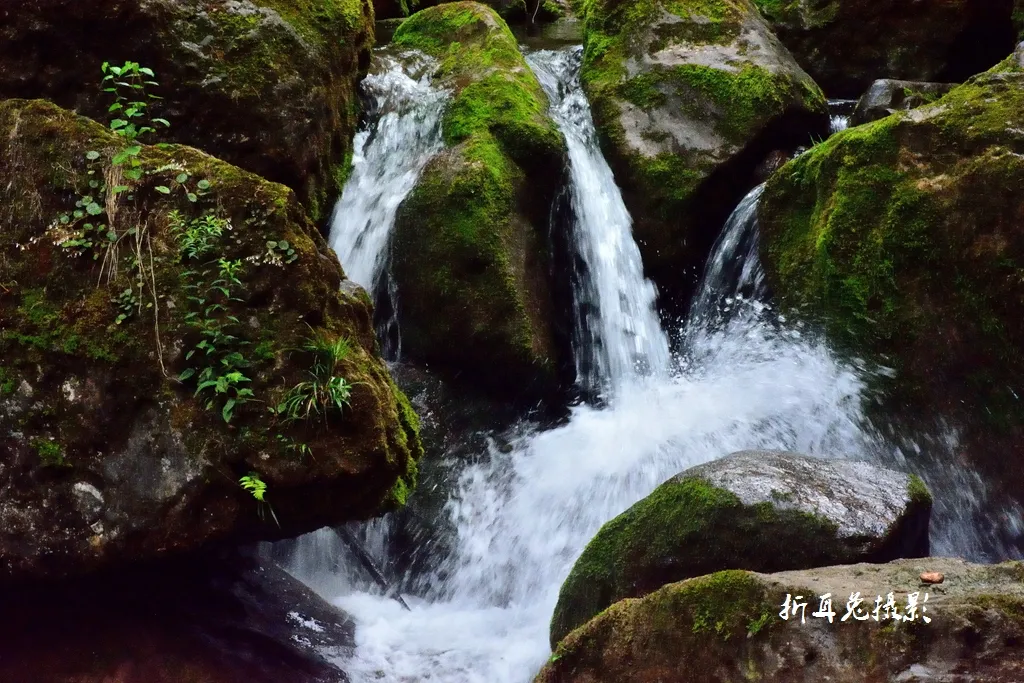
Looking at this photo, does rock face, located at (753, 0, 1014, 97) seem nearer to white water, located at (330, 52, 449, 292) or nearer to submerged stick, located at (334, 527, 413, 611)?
white water, located at (330, 52, 449, 292)

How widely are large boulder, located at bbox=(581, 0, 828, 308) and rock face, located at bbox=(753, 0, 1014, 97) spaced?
0.97 meters

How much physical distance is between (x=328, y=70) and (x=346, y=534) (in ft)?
11.5

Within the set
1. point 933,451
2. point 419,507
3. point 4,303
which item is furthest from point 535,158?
point 4,303

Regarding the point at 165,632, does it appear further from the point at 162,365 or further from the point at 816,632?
the point at 816,632

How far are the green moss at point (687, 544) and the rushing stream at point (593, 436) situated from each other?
0.78 metres

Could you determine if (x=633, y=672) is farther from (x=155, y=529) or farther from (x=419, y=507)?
(x=419, y=507)

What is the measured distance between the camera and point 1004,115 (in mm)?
4719

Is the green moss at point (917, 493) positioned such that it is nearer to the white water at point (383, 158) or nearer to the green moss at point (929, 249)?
the green moss at point (929, 249)

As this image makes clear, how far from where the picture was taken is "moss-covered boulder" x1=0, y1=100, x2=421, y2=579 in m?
3.17

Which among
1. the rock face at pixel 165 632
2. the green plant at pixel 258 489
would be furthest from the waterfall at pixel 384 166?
the green plant at pixel 258 489

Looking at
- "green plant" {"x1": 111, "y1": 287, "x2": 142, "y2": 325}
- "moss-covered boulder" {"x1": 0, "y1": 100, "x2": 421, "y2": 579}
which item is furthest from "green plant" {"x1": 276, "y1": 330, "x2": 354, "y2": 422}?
"green plant" {"x1": 111, "y1": 287, "x2": 142, "y2": 325}

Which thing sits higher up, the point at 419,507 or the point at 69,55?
the point at 69,55

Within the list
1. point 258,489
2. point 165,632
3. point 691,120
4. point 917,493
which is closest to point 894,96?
point 691,120

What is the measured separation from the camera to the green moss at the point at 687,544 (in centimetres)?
326
